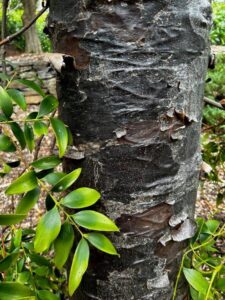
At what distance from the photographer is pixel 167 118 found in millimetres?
465

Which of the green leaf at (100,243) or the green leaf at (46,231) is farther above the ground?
the green leaf at (46,231)

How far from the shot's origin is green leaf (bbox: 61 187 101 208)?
0.42 meters

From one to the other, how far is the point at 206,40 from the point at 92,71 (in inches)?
6.1

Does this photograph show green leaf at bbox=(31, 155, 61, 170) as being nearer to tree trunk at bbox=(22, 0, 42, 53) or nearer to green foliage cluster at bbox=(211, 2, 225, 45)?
green foliage cluster at bbox=(211, 2, 225, 45)

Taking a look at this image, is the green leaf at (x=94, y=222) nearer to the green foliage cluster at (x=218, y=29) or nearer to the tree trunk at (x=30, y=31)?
the green foliage cluster at (x=218, y=29)

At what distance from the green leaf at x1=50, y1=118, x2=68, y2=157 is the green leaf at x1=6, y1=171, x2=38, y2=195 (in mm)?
44

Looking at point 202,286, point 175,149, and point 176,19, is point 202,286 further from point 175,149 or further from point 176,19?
point 176,19

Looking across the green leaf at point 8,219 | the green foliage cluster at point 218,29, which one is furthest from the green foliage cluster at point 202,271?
the green foliage cluster at point 218,29

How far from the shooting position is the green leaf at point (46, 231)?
0.39 m

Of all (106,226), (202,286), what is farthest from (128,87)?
(202,286)

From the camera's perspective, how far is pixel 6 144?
0.49 m

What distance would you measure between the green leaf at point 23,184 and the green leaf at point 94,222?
0.06m

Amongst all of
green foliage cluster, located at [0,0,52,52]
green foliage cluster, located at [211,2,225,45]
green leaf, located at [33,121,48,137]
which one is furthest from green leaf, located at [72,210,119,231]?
green foliage cluster, located at [0,0,52,52]

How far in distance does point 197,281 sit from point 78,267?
0.66 feet
